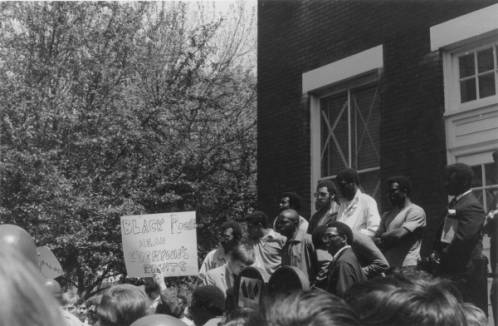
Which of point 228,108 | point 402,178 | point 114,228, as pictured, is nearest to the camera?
point 402,178

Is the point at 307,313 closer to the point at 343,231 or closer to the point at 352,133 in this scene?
the point at 343,231

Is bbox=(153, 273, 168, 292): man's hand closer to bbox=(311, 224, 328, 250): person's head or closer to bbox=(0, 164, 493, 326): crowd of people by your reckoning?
bbox=(0, 164, 493, 326): crowd of people

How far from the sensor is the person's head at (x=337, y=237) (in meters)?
5.38

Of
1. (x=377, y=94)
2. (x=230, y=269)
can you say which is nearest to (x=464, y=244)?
(x=230, y=269)

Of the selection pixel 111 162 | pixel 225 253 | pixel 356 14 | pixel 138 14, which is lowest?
pixel 225 253

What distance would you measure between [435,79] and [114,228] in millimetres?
8047

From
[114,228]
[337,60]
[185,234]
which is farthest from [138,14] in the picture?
[185,234]

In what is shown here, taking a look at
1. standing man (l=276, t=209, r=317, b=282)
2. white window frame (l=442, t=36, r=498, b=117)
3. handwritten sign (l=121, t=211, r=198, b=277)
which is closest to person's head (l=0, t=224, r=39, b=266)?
standing man (l=276, t=209, r=317, b=282)

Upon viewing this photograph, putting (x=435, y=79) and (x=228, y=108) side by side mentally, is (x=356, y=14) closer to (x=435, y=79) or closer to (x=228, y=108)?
(x=435, y=79)

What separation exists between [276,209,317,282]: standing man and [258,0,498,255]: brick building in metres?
2.21

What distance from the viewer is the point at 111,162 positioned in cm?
1530

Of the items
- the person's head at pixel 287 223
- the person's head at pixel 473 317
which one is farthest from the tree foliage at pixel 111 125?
the person's head at pixel 473 317

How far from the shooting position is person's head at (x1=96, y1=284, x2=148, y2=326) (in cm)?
426

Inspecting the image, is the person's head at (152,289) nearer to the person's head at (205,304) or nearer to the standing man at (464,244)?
the person's head at (205,304)
